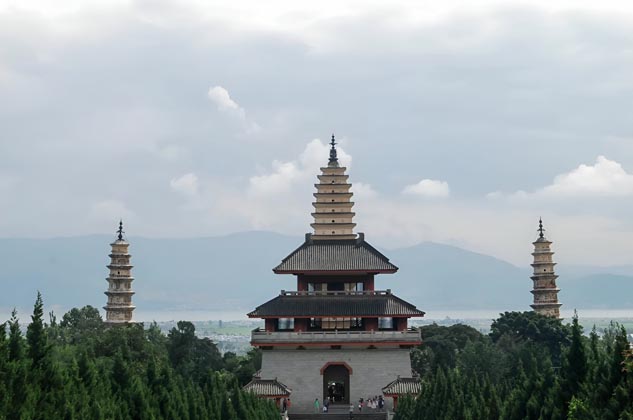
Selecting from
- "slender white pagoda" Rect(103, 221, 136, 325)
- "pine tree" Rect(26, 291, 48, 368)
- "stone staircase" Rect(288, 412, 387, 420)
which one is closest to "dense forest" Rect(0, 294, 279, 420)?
"pine tree" Rect(26, 291, 48, 368)

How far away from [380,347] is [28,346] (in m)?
47.1

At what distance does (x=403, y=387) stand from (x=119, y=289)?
41.3 m

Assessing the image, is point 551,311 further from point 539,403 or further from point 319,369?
point 539,403

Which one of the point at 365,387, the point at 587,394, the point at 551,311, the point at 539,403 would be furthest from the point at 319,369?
the point at 587,394

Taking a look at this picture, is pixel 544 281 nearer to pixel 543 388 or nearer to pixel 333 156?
pixel 333 156

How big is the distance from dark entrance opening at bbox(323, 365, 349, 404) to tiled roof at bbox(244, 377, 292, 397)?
4.42m

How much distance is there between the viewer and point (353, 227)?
294 ft

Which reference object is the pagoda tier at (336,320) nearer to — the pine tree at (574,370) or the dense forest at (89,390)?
the dense forest at (89,390)

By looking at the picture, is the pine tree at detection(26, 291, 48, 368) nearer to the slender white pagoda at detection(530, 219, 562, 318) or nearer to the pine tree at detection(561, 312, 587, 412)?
the pine tree at detection(561, 312, 587, 412)

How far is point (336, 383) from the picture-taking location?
265 ft

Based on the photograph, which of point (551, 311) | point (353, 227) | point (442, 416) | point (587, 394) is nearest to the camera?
point (587, 394)

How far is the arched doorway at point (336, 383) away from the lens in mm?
79562

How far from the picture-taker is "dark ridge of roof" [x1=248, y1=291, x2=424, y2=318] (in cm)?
7844

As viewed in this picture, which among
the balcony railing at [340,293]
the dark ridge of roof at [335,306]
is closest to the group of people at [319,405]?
the dark ridge of roof at [335,306]
